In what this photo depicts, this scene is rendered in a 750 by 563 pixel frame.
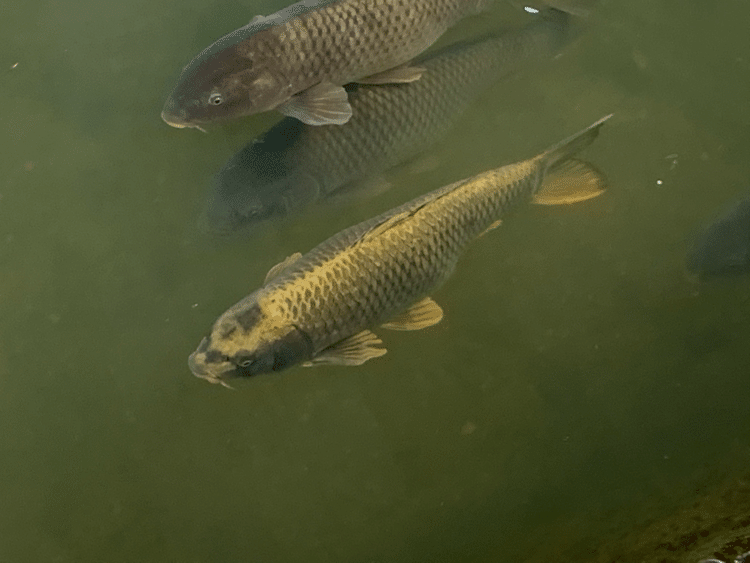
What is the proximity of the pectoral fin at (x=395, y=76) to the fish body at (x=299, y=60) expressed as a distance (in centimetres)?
5

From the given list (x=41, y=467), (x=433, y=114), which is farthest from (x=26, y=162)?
(x=433, y=114)

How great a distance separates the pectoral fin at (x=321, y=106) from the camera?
2371mm

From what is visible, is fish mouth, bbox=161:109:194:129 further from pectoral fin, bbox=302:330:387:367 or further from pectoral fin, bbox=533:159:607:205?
pectoral fin, bbox=533:159:607:205

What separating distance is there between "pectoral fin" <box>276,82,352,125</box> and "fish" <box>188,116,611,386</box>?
1.38ft

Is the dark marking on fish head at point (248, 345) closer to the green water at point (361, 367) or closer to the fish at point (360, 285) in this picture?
the fish at point (360, 285)

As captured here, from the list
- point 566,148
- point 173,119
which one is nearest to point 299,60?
point 173,119

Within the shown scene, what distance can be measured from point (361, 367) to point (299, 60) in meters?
1.16

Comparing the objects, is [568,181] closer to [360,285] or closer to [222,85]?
[360,285]

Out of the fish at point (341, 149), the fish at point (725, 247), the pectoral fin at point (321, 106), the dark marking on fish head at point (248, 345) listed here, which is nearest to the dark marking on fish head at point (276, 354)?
the dark marking on fish head at point (248, 345)

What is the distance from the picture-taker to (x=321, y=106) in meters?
2.38

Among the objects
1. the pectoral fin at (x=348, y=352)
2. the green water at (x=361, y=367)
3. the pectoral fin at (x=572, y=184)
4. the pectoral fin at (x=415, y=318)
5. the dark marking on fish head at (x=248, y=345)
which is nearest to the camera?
the dark marking on fish head at (x=248, y=345)

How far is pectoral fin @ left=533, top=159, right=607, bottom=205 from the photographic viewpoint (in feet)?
7.91

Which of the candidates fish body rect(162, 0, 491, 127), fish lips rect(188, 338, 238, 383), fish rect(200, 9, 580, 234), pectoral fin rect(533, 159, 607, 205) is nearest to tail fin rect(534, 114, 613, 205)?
pectoral fin rect(533, 159, 607, 205)

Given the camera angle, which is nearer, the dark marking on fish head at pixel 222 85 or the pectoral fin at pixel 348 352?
the pectoral fin at pixel 348 352
